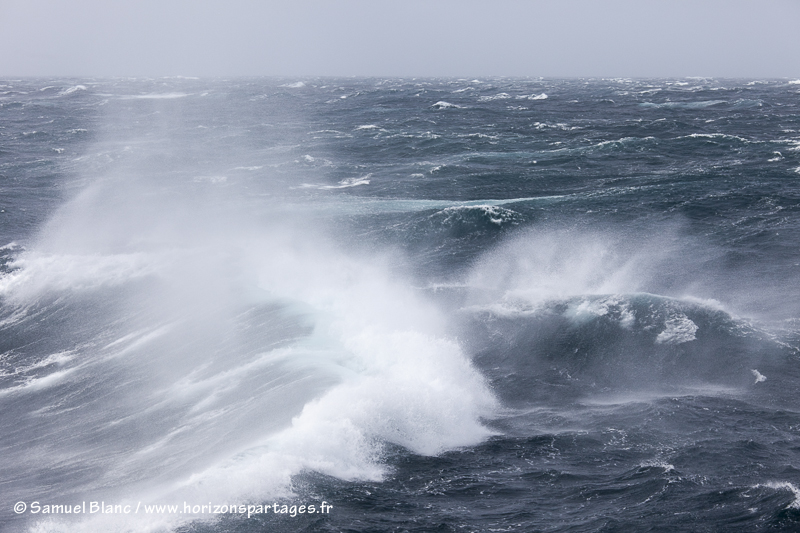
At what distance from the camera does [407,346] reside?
33500 millimetres

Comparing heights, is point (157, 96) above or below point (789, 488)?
above

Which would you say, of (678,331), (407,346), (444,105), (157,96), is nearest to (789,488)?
(678,331)

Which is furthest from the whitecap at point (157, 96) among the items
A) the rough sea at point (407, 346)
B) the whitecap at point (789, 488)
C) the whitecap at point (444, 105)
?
the whitecap at point (789, 488)

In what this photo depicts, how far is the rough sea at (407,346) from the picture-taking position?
22031 mm

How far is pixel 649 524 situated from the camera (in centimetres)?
1978

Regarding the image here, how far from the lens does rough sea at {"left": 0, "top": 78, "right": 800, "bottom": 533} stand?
22.0 metres

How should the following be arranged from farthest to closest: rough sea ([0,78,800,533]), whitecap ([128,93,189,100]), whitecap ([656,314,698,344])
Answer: whitecap ([128,93,189,100]) → whitecap ([656,314,698,344]) → rough sea ([0,78,800,533])

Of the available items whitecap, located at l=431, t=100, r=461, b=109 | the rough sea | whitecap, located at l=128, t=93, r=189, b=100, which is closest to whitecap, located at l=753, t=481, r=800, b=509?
the rough sea

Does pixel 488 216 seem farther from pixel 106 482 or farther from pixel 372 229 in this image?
pixel 106 482

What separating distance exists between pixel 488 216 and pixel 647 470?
35215 millimetres

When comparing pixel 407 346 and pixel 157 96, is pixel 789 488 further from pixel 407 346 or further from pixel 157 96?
pixel 157 96

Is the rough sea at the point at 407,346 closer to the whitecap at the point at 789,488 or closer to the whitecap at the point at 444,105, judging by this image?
the whitecap at the point at 789,488

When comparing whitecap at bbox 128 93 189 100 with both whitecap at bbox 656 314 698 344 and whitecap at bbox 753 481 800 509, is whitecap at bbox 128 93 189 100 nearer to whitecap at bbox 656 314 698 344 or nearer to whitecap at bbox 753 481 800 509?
whitecap at bbox 656 314 698 344

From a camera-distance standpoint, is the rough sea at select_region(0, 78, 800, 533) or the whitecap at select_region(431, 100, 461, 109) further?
the whitecap at select_region(431, 100, 461, 109)
